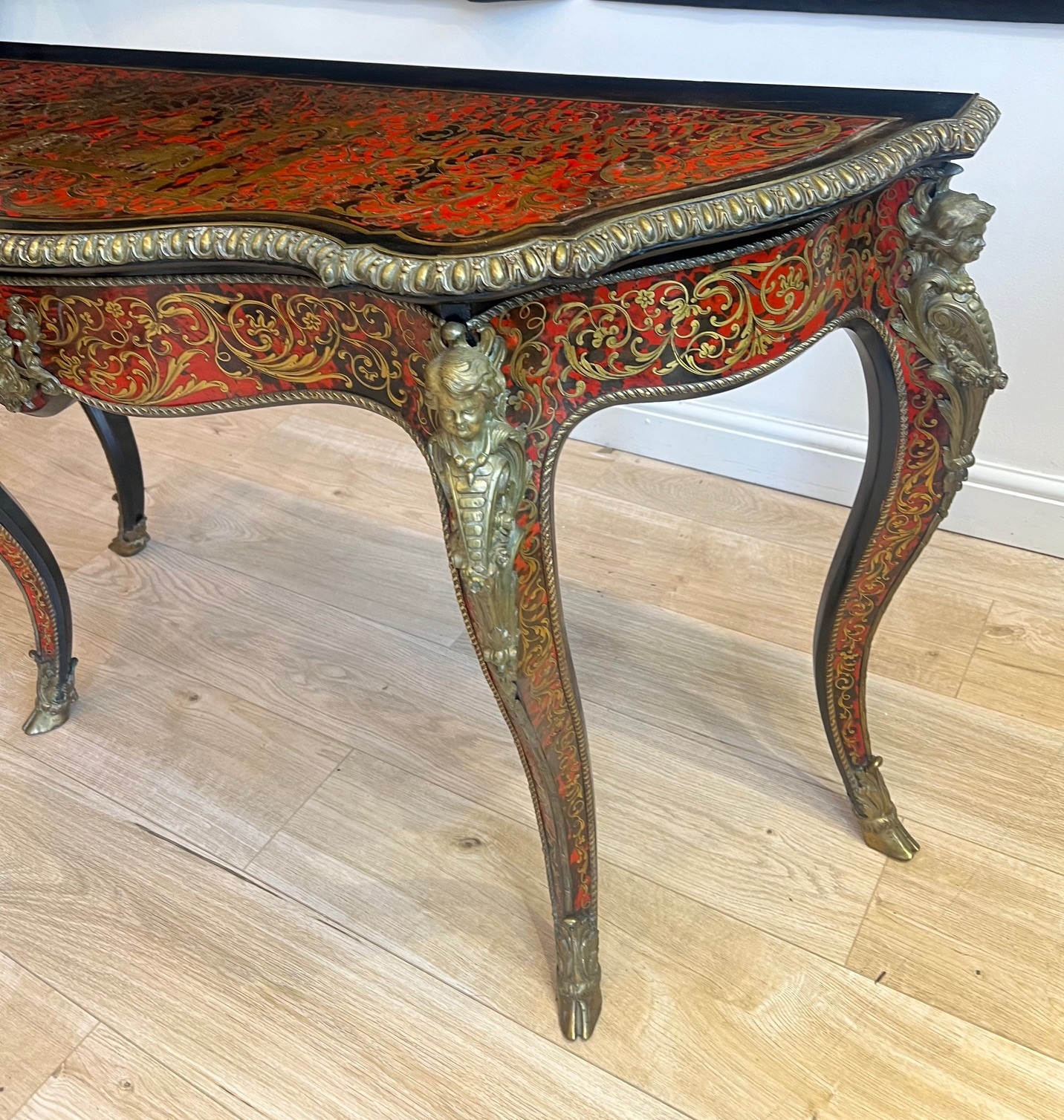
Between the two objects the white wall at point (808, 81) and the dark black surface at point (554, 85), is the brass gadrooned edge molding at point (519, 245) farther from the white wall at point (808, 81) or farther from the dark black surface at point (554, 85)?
the white wall at point (808, 81)

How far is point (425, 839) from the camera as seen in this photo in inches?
42.3

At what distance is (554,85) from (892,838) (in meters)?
0.83

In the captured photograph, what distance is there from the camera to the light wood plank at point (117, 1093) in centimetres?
86

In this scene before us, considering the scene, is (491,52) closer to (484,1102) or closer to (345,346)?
(345,346)

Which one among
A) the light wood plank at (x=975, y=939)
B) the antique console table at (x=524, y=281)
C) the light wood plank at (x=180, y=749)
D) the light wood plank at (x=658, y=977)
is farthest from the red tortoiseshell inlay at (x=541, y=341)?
the light wood plank at (x=180, y=749)

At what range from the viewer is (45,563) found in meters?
1.15

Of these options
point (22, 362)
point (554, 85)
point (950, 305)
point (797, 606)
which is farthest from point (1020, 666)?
point (22, 362)

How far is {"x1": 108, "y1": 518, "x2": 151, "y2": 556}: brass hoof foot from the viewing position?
1522mm

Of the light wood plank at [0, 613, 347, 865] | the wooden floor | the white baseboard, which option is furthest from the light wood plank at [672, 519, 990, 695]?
the light wood plank at [0, 613, 347, 865]

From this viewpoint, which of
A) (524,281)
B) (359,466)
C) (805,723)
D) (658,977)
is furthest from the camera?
(359,466)

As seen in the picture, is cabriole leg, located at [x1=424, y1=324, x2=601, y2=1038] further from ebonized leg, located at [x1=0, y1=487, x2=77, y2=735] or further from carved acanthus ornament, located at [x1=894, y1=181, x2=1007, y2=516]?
ebonized leg, located at [x1=0, y1=487, x2=77, y2=735]

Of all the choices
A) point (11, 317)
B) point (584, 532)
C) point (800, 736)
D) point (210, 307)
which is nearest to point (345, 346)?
point (210, 307)

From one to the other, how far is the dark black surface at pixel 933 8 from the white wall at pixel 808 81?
0.01 m

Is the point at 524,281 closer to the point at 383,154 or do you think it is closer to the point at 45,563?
the point at 383,154
